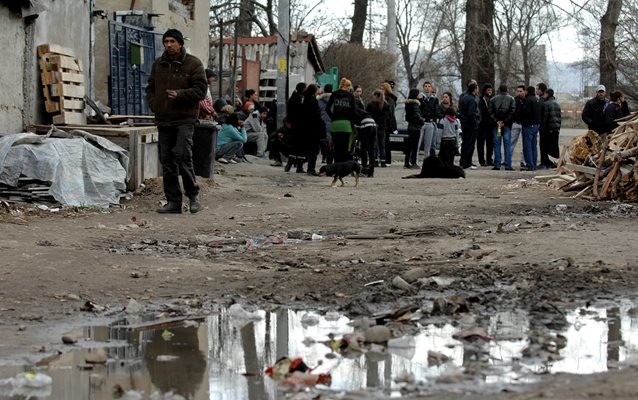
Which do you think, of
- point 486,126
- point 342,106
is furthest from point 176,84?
point 486,126

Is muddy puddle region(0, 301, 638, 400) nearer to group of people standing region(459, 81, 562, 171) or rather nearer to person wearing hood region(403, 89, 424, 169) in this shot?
group of people standing region(459, 81, 562, 171)

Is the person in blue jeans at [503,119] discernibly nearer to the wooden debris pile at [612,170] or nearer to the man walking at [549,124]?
the man walking at [549,124]

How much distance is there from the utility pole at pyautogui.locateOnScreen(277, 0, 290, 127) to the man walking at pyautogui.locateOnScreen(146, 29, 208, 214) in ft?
43.4

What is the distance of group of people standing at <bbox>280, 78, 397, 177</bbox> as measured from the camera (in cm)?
2023

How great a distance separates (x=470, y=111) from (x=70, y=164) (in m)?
13.2

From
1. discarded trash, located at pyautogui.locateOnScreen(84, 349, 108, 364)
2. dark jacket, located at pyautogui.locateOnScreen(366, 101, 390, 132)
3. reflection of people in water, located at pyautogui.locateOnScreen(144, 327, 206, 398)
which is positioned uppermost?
dark jacket, located at pyautogui.locateOnScreen(366, 101, 390, 132)

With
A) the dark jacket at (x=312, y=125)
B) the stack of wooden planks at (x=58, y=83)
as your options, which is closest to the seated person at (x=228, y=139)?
the dark jacket at (x=312, y=125)

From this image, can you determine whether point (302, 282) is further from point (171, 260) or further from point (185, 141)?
point (185, 141)

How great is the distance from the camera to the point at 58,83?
14.5m

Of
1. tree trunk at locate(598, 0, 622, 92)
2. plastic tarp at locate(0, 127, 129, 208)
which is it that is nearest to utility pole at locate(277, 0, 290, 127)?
plastic tarp at locate(0, 127, 129, 208)

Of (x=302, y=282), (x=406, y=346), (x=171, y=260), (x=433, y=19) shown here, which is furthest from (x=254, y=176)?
(x=433, y=19)

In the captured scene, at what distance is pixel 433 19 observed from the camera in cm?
8719

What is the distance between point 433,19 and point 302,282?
81401 mm

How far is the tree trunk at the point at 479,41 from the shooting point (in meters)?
35.3
